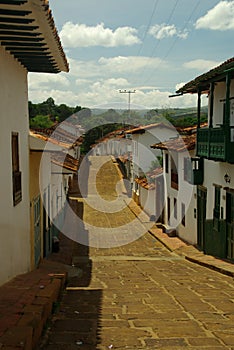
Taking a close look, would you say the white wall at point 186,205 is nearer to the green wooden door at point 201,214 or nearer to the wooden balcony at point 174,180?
the wooden balcony at point 174,180

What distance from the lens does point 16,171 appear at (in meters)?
9.31

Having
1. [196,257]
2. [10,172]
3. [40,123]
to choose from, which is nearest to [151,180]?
[196,257]

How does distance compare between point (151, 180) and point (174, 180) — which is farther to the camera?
point (151, 180)

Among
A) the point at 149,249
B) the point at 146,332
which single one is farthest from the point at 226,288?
the point at 149,249

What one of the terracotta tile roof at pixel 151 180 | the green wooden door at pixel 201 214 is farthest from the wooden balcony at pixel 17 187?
the terracotta tile roof at pixel 151 180

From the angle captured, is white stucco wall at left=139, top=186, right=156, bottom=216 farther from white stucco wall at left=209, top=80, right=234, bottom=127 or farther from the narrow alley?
white stucco wall at left=209, top=80, right=234, bottom=127

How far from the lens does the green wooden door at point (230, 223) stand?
14.1 m

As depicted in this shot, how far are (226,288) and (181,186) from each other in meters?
11.8

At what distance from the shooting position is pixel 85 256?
1756cm

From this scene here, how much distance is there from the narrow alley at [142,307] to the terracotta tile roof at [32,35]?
396cm

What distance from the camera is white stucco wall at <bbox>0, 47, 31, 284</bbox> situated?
309 inches

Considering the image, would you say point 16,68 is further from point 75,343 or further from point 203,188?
point 203,188

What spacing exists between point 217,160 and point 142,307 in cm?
719

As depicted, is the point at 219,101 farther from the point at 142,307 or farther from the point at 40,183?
the point at 142,307
